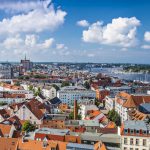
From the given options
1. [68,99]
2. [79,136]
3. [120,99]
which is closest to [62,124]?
[79,136]

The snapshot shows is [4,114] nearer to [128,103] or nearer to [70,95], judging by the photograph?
[128,103]

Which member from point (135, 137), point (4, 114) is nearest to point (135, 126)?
point (135, 137)

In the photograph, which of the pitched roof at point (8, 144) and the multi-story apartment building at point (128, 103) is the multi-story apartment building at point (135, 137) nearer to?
the pitched roof at point (8, 144)

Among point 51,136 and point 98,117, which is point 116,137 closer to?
point 51,136

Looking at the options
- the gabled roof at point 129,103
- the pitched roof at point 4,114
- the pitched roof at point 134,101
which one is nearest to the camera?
the pitched roof at point 4,114

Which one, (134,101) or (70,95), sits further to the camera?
(70,95)

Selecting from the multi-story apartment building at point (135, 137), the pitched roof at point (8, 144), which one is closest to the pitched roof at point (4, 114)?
the pitched roof at point (8, 144)

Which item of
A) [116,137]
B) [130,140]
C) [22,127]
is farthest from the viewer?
[22,127]

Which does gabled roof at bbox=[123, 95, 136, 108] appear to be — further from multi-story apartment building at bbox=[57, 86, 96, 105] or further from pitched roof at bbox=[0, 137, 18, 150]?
multi-story apartment building at bbox=[57, 86, 96, 105]

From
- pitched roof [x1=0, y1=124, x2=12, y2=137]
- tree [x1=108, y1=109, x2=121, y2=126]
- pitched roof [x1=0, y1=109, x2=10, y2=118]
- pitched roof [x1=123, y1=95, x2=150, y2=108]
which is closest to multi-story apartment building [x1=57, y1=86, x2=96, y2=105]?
pitched roof [x1=123, y1=95, x2=150, y2=108]
